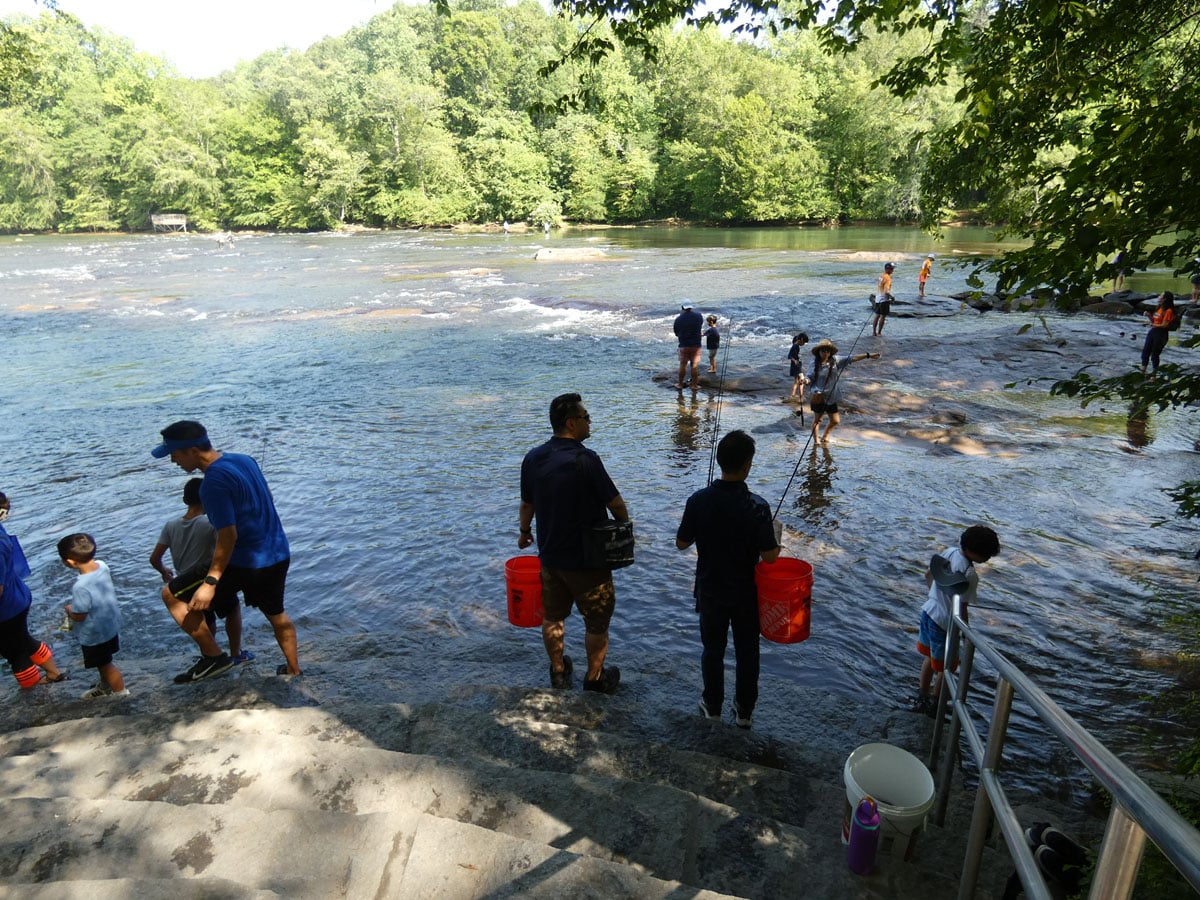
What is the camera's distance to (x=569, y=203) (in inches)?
2793

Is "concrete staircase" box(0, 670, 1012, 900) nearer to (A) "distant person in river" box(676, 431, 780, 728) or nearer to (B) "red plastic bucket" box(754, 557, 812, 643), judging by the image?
(A) "distant person in river" box(676, 431, 780, 728)

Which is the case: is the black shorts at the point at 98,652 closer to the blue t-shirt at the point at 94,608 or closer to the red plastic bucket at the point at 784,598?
the blue t-shirt at the point at 94,608

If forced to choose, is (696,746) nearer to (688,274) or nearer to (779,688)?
(779,688)

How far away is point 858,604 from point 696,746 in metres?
2.93

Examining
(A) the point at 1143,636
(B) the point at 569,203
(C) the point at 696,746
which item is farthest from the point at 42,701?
(B) the point at 569,203

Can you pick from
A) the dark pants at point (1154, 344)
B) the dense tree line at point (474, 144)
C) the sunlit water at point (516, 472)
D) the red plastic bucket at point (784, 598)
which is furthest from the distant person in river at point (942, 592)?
the dense tree line at point (474, 144)

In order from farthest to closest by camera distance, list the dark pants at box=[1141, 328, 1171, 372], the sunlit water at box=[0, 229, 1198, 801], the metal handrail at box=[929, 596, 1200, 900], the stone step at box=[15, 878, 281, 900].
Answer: the dark pants at box=[1141, 328, 1171, 372], the sunlit water at box=[0, 229, 1198, 801], the stone step at box=[15, 878, 281, 900], the metal handrail at box=[929, 596, 1200, 900]

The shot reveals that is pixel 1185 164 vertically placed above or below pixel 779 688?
above

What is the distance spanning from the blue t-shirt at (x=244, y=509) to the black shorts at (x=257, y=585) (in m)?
0.05

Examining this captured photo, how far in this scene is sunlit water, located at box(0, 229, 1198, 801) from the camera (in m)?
6.24

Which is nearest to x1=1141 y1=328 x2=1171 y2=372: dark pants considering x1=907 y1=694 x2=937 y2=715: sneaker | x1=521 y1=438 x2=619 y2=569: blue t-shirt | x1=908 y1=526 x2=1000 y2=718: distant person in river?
x1=908 y1=526 x2=1000 y2=718: distant person in river

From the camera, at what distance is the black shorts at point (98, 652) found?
500 centimetres

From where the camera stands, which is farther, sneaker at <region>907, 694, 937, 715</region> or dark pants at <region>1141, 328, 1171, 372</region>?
dark pants at <region>1141, 328, 1171, 372</region>

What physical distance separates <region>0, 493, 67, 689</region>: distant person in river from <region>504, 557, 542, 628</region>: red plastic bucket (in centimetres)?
338
